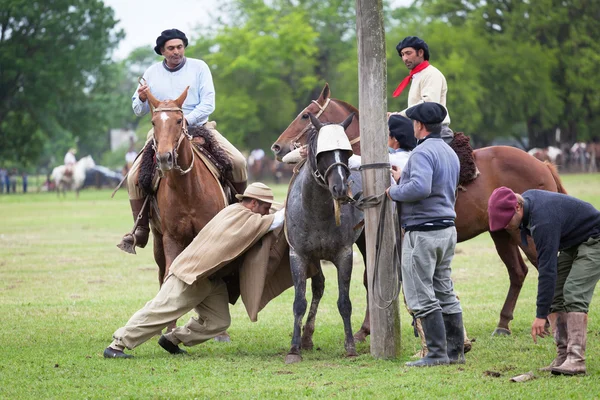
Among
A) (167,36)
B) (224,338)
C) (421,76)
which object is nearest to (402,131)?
(421,76)

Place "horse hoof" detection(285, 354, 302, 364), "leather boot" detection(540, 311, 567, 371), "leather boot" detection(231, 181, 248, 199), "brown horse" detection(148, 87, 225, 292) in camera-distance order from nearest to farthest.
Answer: "leather boot" detection(540, 311, 567, 371), "horse hoof" detection(285, 354, 302, 364), "brown horse" detection(148, 87, 225, 292), "leather boot" detection(231, 181, 248, 199)

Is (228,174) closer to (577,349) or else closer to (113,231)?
(577,349)

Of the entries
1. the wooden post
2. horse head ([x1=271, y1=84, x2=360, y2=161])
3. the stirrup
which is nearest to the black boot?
the wooden post

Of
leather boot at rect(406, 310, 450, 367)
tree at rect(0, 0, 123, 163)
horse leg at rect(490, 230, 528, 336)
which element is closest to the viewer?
leather boot at rect(406, 310, 450, 367)

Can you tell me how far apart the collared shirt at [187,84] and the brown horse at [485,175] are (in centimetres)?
92

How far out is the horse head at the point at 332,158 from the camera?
7681mm

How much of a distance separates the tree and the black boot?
47971 millimetres

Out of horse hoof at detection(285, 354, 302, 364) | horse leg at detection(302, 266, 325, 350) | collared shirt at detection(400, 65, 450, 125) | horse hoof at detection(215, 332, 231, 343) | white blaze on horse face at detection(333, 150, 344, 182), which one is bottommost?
horse hoof at detection(215, 332, 231, 343)

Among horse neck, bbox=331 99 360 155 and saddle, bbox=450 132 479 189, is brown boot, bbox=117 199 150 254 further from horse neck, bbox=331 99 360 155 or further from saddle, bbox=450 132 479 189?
saddle, bbox=450 132 479 189

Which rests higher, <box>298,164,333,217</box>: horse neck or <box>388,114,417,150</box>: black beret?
<box>388,114,417,150</box>: black beret

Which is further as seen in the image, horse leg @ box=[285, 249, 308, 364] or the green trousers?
horse leg @ box=[285, 249, 308, 364]

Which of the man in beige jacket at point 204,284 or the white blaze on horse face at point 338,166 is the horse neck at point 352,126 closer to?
the man in beige jacket at point 204,284

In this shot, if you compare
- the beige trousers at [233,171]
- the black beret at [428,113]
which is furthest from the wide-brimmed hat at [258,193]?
the black beret at [428,113]

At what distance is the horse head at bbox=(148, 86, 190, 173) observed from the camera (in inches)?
345
